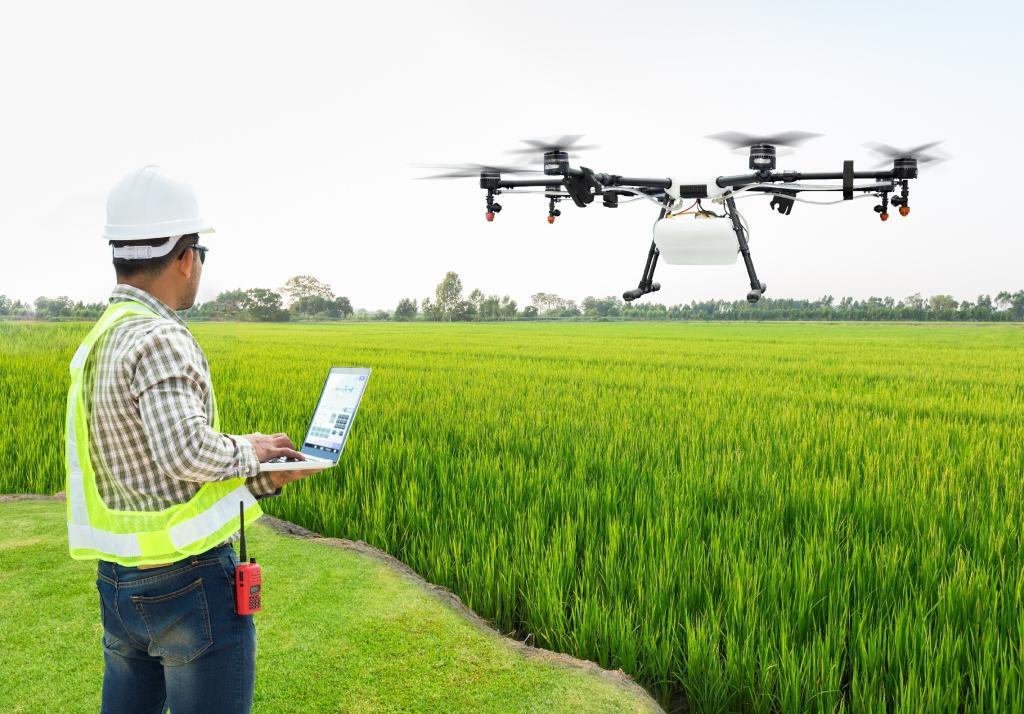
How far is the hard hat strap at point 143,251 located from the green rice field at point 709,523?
224cm

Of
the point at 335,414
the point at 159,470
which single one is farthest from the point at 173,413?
the point at 335,414

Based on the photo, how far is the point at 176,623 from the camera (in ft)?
5.06

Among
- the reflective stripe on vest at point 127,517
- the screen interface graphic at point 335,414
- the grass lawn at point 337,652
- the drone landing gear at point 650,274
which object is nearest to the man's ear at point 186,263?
the reflective stripe on vest at point 127,517

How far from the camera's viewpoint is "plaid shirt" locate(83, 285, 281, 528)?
1.43 m

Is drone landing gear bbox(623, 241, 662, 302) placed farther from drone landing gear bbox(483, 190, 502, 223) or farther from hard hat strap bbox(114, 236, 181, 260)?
hard hat strap bbox(114, 236, 181, 260)

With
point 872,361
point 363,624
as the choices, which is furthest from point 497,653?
point 872,361

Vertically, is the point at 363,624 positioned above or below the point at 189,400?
below

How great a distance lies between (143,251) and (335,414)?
2.09ft

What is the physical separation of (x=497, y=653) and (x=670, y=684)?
0.69 m

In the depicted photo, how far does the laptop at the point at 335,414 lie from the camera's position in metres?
1.90

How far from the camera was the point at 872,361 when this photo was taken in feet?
58.1

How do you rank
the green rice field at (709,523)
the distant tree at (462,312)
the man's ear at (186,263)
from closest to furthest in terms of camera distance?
the man's ear at (186,263) → the green rice field at (709,523) → the distant tree at (462,312)

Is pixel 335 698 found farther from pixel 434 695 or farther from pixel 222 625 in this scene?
pixel 222 625

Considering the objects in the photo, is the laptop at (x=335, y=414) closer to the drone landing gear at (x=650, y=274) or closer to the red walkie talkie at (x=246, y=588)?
the red walkie talkie at (x=246, y=588)
